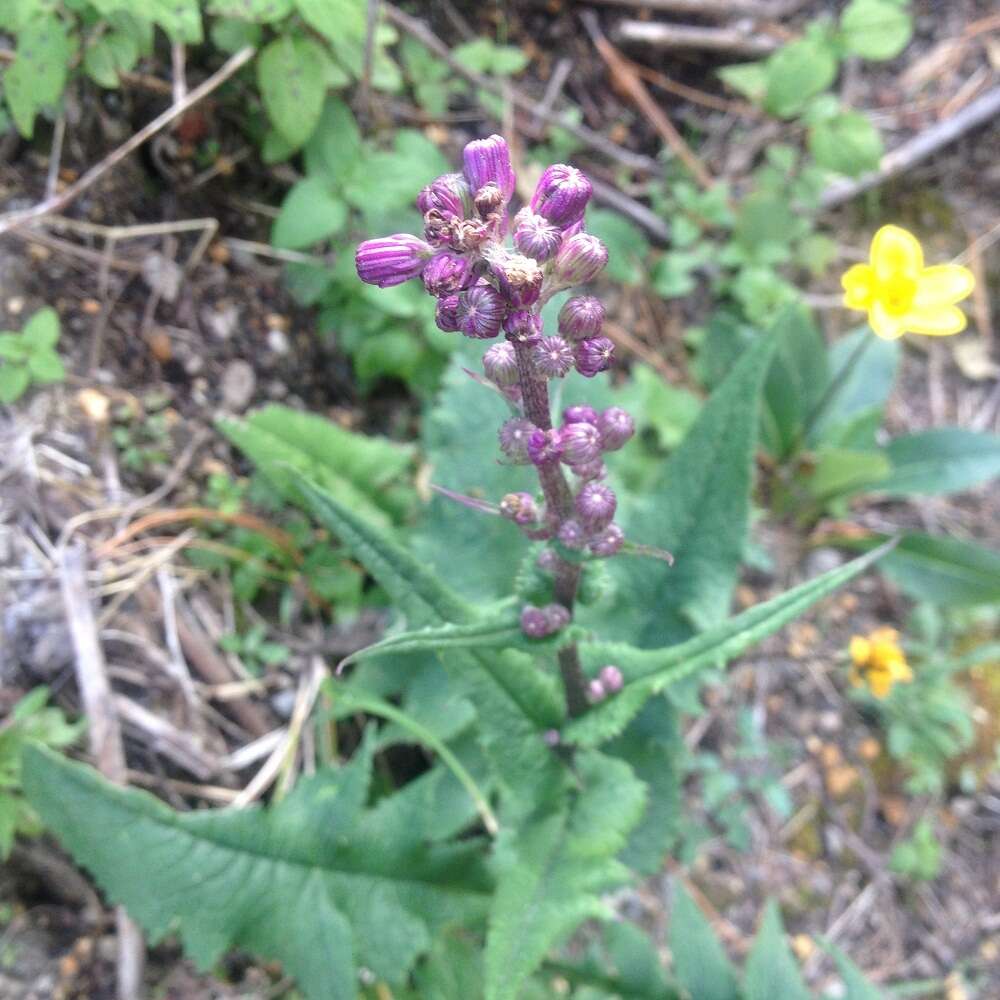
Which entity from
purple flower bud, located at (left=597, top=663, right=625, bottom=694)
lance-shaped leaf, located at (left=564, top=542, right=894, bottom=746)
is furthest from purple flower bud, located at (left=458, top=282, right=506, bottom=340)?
purple flower bud, located at (left=597, top=663, right=625, bottom=694)

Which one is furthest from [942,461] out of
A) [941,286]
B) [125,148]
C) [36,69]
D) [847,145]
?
[36,69]

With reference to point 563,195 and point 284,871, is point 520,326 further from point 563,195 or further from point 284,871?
point 284,871

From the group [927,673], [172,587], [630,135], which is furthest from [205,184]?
[927,673]

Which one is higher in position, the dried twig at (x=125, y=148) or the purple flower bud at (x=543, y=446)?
the dried twig at (x=125, y=148)

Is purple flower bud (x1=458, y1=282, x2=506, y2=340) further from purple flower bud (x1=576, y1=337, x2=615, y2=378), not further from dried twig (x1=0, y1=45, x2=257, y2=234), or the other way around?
dried twig (x1=0, y1=45, x2=257, y2=234)

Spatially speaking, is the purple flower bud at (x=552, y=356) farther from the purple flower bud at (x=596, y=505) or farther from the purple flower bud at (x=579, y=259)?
the purple flower bud at (x=596, y=505)

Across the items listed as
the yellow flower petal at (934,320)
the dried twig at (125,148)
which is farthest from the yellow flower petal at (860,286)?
the dried twig at (125,148)
